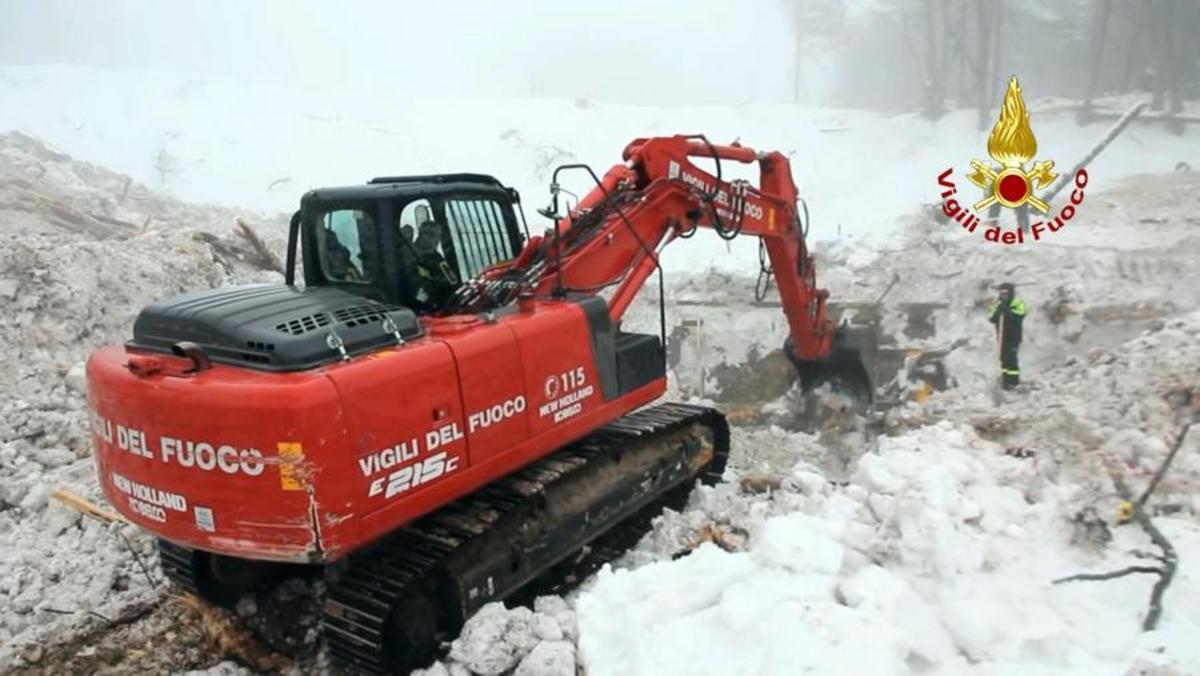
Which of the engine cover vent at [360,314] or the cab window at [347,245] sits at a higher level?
the cab window at [347,245]

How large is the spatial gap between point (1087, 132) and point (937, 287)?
1267 centimetres

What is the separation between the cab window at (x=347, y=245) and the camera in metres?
5.27

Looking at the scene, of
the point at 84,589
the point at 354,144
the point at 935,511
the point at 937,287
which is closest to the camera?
the point at 935,511

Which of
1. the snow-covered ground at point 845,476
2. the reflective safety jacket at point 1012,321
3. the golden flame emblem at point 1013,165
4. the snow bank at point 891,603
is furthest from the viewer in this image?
the golden flame emblem at point 1013,165

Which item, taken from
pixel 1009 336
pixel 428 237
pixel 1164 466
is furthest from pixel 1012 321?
pixel 428 237

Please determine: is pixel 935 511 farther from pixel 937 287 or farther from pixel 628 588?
pixel 937 287

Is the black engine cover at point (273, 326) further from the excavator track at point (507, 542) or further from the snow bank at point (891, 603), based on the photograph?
the snow bank at point (891, 603)

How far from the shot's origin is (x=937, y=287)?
1316cm

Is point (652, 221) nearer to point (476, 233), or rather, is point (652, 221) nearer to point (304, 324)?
point (476, 233)

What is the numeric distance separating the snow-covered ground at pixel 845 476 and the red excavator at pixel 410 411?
435mm

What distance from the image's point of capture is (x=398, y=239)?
5.25 m

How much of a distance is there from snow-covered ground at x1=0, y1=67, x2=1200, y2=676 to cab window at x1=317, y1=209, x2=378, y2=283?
2040mm

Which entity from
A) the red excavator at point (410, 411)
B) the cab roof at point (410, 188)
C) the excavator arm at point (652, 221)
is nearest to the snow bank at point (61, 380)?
the red excavator at point (410, 411)

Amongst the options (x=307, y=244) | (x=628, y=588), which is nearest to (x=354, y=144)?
(x=307, y=244)
